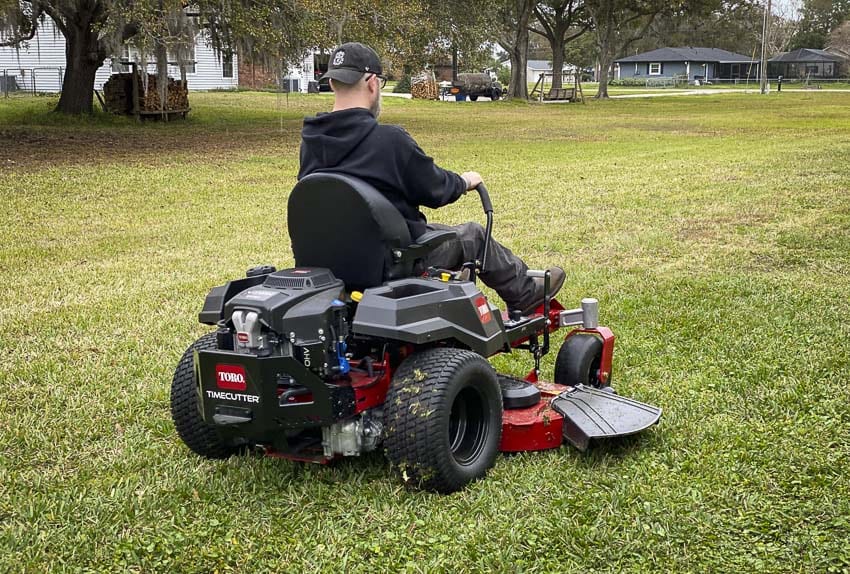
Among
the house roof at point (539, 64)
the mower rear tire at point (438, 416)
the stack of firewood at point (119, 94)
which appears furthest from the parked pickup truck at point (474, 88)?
the house roof at point (539, 64)

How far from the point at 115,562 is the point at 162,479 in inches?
26.2

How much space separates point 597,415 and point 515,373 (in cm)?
116

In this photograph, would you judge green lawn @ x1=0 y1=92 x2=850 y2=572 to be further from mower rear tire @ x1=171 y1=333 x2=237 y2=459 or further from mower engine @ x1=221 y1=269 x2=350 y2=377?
mower engine @ x1=221 y1=269 x2=350 y2=377

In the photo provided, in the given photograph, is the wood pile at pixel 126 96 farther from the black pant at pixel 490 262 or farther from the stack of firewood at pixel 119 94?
the black pant at pixel 490 262

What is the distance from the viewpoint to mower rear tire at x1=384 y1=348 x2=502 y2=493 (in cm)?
357

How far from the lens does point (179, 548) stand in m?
3.36

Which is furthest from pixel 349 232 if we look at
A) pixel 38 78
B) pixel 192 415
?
pixel 38 78

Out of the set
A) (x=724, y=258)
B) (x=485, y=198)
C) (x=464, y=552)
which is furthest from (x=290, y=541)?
(x=724, y=258)

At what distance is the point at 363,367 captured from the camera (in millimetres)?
3922

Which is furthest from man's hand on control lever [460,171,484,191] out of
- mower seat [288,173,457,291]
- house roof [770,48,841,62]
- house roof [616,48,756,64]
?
house roof [616,48,756,64]

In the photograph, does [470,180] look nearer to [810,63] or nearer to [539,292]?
[539,292]

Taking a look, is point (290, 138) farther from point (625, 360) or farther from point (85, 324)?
point (625, 360)

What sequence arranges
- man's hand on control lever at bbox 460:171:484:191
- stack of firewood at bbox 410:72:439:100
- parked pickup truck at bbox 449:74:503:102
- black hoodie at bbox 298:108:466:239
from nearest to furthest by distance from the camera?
black hoodie at bbox 298:108:466:239 < man's hand on control lever at bbox 460:171:484:191 < stack of firewood at bbox 410:72:439:100 < parked pickup truck at bbox 449:74:503:102

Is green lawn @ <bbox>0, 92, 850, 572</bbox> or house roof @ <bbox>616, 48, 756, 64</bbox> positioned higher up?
house roof @ <bbox>616, 48, 756, 64</bbox>
